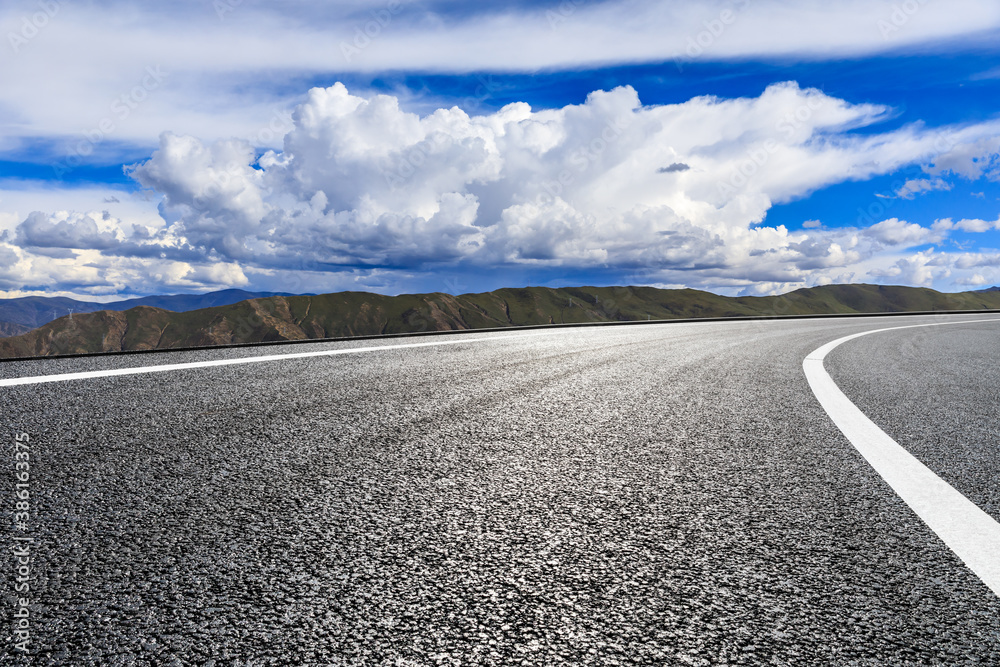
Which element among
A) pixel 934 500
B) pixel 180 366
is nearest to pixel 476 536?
pixel 934 500

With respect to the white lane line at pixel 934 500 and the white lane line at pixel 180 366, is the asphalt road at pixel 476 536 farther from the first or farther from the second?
the white lane line at pixel 180 366

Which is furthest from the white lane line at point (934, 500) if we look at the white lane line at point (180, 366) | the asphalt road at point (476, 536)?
the white lane line at point (180, 366)

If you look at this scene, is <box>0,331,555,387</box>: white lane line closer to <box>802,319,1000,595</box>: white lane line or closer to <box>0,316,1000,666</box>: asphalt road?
<box>0,316,1000,666</box>: asphalt road

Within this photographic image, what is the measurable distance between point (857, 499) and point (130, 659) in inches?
105

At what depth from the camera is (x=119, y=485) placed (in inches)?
96.9

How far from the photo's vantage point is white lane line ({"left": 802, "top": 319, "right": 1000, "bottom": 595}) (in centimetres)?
195

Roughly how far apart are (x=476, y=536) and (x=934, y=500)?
6.61 ft

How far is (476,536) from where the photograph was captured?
2020 mm

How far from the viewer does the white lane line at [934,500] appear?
6.40 feet

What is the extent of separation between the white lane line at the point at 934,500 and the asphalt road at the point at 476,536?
0.22ft

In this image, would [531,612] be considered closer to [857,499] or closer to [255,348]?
[857,499]

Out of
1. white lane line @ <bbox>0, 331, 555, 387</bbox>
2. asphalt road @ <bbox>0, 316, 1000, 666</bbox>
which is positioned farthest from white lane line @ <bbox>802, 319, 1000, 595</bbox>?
white lane line @ <bbox>0, 331, 555, 387</bbox>

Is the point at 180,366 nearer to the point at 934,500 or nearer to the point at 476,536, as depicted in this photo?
the point at 476,536

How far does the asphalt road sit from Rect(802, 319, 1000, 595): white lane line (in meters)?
0.07
